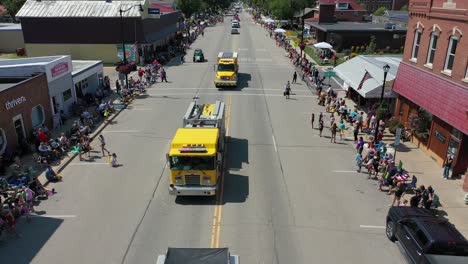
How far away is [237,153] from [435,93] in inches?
455

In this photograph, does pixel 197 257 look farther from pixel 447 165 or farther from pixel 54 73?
pixel 54 73

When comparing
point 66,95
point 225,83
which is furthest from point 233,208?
point 225,83

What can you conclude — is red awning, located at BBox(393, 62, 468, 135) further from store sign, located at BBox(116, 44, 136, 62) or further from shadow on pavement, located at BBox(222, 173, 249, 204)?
store sign, located at BBox(116, 44, 136, 62)

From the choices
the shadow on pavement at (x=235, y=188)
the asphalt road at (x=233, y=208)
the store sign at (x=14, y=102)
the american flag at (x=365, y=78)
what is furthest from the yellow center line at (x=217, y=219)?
the american flag at (x=365, y=78)

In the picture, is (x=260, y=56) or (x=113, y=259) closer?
(x=113, y=259)

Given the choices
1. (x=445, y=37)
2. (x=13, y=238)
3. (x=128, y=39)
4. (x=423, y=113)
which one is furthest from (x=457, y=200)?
(x=128, y=39)

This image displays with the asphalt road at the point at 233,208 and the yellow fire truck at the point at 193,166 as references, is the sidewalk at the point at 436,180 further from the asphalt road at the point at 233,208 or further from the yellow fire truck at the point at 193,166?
the yellow fire truck at the point at 193,166

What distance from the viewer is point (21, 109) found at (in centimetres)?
2334

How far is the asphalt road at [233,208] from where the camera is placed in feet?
45.9

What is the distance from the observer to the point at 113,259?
13.4 meters

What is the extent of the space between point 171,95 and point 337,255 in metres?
25.8

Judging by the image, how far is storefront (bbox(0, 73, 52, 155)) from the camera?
21.7 metres

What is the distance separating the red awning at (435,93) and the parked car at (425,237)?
6.80 meters

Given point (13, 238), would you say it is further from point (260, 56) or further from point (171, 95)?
point (260, 56)
